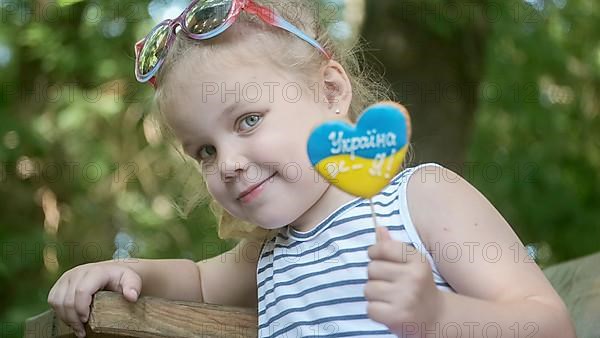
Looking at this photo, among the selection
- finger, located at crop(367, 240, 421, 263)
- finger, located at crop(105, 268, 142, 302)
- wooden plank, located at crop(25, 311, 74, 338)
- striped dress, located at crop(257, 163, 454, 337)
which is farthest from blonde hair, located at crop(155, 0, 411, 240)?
finger, located at crop(367, 240, 421, 263)

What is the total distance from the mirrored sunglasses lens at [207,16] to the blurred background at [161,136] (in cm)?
116

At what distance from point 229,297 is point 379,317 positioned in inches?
27.6

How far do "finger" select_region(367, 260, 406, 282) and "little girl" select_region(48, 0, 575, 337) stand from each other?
162 mm

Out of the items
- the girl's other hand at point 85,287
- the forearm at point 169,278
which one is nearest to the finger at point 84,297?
the girl's other hand at point 85,287

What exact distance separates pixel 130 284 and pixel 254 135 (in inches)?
11.4

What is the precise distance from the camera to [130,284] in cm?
139

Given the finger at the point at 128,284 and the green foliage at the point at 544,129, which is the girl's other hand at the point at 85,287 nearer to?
the finger at the point at 128,284

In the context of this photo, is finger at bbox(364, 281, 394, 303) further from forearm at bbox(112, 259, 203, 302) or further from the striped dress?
forearm at bbox(112, 259, 203, 302)

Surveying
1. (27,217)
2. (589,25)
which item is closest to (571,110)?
(589,25)

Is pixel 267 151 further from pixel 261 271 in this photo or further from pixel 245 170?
pixel 261 271

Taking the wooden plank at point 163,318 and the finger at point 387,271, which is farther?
the wooden plank at point 163,318

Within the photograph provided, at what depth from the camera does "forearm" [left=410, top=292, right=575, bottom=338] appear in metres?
1.13

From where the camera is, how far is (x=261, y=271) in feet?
5.24

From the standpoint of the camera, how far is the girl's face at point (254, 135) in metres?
1.38
